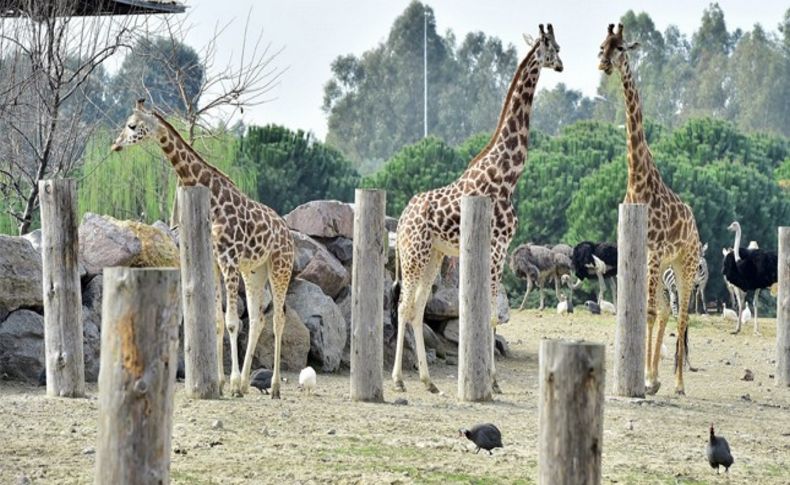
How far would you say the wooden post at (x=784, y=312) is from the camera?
50.1 feet

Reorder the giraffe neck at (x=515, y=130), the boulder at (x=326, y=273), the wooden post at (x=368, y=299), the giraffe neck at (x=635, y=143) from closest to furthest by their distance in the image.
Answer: the wooden post at (x=368, y=299) < the giraffe neck at (x=515, y=130) < the giraffe neck at (x=635, y=143) < the boulder at (x=326, y=273)

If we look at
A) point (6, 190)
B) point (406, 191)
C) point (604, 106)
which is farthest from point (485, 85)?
point (6, 190)

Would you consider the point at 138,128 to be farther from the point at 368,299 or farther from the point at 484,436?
the point at 484,436

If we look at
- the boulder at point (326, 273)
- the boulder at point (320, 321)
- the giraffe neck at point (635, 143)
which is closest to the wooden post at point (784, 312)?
the giraffe neck at point (635, 143)

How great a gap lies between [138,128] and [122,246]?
1.91 m

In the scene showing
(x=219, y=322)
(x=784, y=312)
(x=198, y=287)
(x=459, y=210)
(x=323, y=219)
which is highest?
(x=459, y=210)

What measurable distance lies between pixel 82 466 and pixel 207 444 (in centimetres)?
101

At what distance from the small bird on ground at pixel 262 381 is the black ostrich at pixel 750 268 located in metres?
11.9

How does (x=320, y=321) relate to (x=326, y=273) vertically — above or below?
below

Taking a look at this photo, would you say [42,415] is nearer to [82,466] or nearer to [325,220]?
[82,466]

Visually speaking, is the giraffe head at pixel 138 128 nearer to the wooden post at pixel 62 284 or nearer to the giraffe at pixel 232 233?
the giraffe at pixel 232 233

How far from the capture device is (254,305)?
1289 cm

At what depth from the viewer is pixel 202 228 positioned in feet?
37.7

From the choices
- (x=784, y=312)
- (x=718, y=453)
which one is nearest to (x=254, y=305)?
(x=718, y=453)
